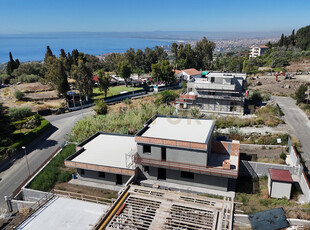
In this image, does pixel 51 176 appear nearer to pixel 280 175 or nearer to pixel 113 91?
pixel 280 175

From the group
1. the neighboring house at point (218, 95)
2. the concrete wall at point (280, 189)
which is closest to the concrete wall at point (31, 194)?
the concrete wall at point (280, 189)

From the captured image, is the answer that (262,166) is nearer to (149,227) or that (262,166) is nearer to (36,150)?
(149,227)

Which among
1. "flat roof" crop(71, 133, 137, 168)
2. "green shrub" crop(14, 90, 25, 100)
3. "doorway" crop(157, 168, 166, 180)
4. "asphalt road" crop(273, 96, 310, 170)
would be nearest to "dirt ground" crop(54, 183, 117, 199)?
"flat roof" crop(71, 133, 137, 168)

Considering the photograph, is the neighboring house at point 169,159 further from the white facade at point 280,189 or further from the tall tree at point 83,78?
the tall tree at point 83,78

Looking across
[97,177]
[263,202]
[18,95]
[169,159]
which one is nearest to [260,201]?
[263,202]

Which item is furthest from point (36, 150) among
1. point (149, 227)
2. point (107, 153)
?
point (149, 227)

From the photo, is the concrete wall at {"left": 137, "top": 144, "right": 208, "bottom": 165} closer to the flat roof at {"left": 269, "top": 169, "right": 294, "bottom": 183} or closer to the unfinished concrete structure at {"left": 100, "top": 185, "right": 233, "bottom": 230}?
the unfinished concrete structure at {"left": 100, "top": 185, "right": 233, "bottom": 230}
